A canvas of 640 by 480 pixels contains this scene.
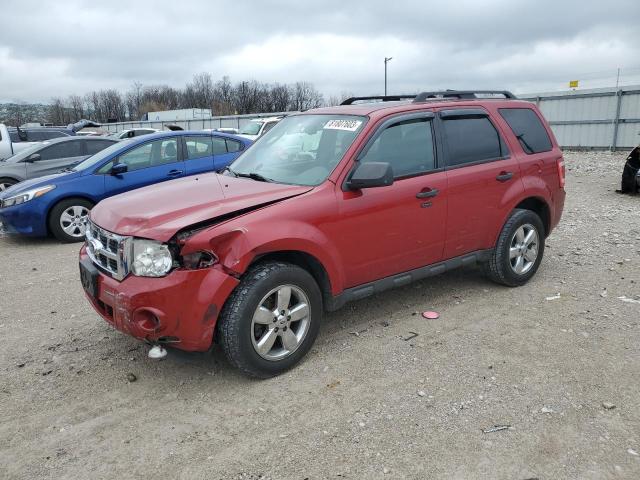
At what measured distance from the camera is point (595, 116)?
1992 centimetres

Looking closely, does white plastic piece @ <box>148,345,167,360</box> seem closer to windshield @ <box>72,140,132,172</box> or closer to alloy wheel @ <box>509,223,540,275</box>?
alloy wheel @ <box>509,223,540,275</box>

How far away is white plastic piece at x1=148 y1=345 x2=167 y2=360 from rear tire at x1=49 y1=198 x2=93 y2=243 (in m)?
5.22

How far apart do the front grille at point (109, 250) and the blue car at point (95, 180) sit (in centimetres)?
455

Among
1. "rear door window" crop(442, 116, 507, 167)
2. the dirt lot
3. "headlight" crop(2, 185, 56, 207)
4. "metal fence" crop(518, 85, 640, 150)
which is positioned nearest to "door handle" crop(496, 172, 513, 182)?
"rear door window" crop(442, 116, 507, 167)

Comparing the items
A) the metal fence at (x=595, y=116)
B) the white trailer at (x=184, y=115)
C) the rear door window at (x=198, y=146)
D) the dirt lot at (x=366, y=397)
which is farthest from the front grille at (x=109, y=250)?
the white trailer at (x=184, y=115)

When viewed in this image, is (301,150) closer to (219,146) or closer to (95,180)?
(95,180)

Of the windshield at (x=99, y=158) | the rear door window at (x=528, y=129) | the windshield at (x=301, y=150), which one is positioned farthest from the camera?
the windshield at (x=99, y=158)

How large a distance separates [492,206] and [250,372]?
109 inches

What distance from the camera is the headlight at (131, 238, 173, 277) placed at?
3184 mm

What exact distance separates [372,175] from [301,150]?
0.88 meters

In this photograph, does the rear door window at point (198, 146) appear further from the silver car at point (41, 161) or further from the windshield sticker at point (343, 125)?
the windshield sticker at point (343, 125)

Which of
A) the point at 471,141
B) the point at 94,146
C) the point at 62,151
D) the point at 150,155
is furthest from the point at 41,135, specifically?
the point at 471,141

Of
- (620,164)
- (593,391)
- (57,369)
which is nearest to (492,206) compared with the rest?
(593,391)

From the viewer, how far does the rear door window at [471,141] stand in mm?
4598
